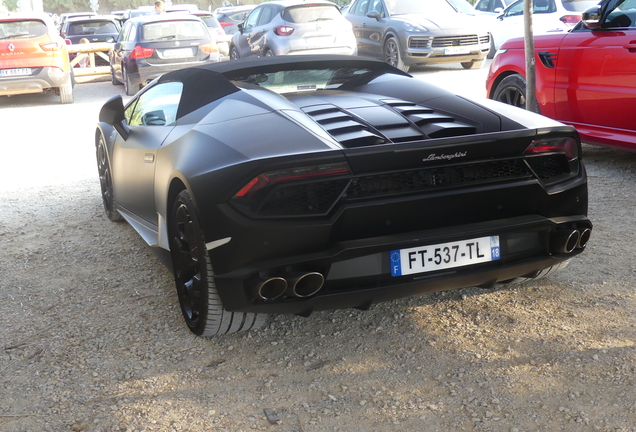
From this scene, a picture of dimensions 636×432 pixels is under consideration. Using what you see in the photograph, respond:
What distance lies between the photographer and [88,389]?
9.61 feet

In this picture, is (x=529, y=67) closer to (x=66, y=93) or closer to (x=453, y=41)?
(x=453, y=41)

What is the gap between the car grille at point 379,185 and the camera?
9.15ft

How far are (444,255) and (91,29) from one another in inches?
764

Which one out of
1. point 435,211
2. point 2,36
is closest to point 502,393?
point 435,211

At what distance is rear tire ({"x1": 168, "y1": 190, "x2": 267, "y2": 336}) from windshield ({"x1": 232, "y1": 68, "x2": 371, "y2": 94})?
95 cm

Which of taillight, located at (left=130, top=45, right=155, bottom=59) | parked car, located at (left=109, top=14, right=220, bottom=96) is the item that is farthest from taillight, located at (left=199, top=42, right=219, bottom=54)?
taillight, located at (left=130, top=45, right=155, bottom=59)

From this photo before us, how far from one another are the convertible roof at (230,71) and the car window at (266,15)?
11.3 meters

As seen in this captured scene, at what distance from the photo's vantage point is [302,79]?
3980 mm

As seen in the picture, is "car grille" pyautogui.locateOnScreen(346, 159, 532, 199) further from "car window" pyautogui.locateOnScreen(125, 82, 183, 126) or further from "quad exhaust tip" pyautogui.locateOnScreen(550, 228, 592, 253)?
"car window" pyautogui.locateOnScreen(125, 82, 183, 126)

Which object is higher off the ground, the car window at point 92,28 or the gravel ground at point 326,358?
the car window at point 92,28

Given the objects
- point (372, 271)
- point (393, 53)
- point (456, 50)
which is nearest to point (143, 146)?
point (372, 271)

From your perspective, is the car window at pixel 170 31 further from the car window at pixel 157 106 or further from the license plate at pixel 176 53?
the car window at pixel 157 106

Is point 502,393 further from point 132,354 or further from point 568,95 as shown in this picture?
point 568,95

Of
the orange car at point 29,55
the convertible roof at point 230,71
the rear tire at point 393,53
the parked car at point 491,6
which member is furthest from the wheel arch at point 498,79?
the parked car at point 491,6
